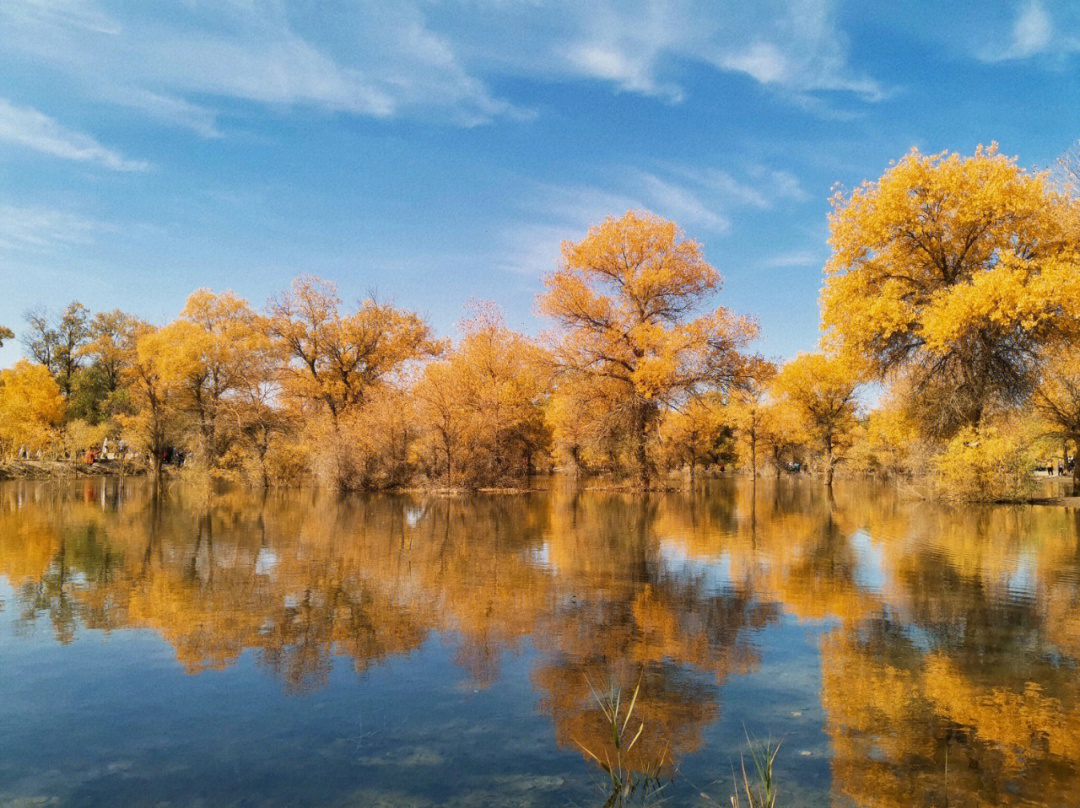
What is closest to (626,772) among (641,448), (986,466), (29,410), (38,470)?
(986,466)

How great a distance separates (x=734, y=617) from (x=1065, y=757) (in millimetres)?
3523

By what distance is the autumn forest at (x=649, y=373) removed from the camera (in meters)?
21.4

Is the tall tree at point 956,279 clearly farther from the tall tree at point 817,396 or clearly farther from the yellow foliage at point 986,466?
the tall tree at point 817,396

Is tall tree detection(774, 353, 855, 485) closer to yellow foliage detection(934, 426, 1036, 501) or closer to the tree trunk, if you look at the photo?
the tree trunk

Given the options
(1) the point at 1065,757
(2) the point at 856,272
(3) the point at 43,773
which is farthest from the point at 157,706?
(2) the point at 856,272

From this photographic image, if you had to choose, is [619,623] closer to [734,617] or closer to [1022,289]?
[734,617]

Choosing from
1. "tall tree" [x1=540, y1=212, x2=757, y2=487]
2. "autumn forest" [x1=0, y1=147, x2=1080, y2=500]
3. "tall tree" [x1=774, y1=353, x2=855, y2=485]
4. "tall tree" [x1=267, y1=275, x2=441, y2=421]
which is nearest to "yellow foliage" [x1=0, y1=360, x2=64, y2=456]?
"autumn forest" [x1=0, y1=147, x2=1080, y2=500]

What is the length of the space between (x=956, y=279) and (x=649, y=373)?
11.3 metres

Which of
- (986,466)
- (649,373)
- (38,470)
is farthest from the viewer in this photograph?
(38,470)

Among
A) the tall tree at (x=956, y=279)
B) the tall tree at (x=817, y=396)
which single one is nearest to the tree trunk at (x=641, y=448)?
the tall tree at (x=956, y=279)

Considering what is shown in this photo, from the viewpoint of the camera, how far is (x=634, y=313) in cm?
3114

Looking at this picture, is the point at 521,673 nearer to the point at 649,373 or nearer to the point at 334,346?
the point at 649,373

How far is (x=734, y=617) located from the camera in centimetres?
738

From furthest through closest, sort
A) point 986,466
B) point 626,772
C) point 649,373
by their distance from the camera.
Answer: point 649,373, point 986,466, point 626,772
